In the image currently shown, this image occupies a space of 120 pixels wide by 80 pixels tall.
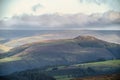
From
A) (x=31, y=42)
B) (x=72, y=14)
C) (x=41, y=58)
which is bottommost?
(x=41, y=58)

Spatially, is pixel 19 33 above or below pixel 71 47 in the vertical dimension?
above

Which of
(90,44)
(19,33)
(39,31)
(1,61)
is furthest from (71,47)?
(1,61)

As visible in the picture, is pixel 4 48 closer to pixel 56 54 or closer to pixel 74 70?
pixel 56 54

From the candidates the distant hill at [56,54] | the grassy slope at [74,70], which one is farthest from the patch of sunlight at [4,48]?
the grassy slope at [74,70]

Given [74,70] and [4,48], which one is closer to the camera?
[74,70]

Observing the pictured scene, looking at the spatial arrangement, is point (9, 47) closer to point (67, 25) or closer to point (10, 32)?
point (10, 32)

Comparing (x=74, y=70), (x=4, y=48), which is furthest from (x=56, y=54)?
(x=4, y=48)

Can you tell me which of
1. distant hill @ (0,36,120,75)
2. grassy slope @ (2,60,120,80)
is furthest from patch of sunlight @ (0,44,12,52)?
grassy slope @ (2,60,120,80)

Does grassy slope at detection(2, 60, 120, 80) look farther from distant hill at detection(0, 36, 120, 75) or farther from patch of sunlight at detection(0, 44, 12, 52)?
patch of sunlight at detection(0, 44, 12, 52)
